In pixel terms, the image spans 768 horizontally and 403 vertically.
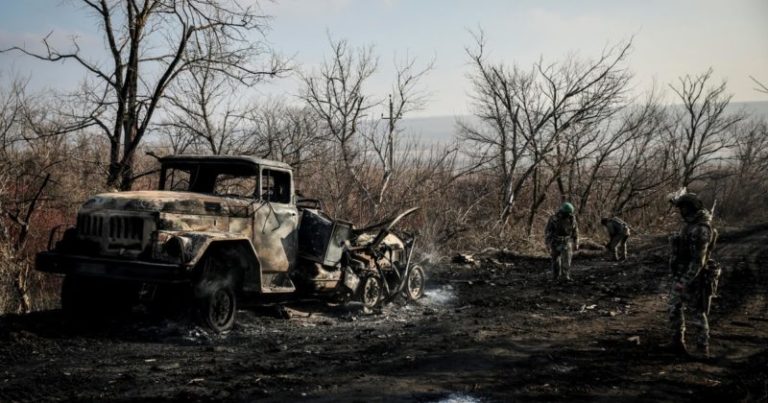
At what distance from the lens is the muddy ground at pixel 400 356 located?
5051 mm

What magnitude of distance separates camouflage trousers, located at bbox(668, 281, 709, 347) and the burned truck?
14.0ft

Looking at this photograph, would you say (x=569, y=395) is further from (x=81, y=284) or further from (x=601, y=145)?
(x=601, y=145)

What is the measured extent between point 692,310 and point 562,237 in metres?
6.39

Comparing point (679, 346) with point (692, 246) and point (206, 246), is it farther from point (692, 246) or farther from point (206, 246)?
point (206, 246)

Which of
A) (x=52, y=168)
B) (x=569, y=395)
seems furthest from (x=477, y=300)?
(x=52, y=168)

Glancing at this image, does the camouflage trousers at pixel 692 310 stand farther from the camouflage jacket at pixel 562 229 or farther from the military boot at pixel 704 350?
the camouflage jacket at pixel 562 229

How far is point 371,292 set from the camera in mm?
9867

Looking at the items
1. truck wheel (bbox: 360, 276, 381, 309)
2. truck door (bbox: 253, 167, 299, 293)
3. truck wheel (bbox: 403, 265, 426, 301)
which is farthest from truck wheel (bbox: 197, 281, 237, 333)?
truck wheel (bbox: 403, 265, 426, 301)

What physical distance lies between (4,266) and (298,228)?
24.6ft

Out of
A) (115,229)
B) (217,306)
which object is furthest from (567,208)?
(115,229)

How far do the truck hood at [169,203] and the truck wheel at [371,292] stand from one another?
268cm

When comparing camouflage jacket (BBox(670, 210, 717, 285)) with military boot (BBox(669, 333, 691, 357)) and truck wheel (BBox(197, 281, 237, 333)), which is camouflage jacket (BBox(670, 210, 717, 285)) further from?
truck wheel (BBox(197, 281, 237, 333))

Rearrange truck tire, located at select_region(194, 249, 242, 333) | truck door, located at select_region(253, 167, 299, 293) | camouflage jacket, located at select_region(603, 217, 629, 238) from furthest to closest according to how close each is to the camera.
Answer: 1. camouflage jacket, located at select_region(603, 217, 629, 238)
2. truck door, located at select_region(253, 167, 299, 293)
3. truck tire, located at select_region(194, 249, 242, 333)

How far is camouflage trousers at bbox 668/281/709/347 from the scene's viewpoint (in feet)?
22.4
